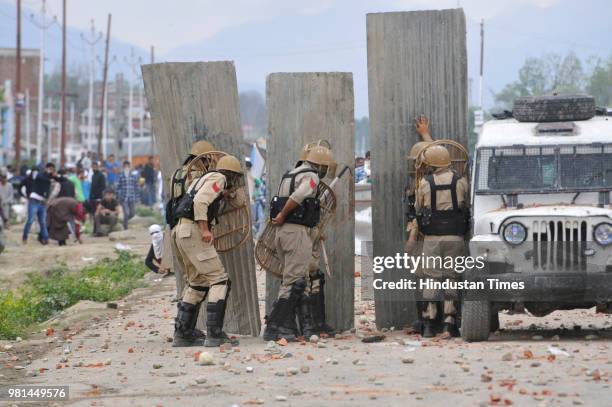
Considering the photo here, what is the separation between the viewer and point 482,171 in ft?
40.7

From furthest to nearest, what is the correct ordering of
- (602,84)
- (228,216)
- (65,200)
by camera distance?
(602,84)
(65,200)
(228,216)

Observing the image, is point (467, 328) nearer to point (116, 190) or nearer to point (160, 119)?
point (160, 119)

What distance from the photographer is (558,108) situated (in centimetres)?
1268

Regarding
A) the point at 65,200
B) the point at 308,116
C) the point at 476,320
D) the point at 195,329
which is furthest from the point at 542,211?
the point at 65,200

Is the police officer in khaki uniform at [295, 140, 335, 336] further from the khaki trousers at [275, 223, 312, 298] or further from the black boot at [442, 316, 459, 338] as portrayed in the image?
the black boot at [442, 316, 459, 338]

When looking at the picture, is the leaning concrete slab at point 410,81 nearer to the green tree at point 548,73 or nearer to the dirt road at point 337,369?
the dirt road at point 337,369

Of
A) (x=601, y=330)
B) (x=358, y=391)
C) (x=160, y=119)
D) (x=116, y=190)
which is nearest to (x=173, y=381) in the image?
(x=358, y=391)

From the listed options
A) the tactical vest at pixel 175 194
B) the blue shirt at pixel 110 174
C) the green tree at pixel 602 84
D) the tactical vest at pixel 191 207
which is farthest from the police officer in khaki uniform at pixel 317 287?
the green tree at pixel 602 84

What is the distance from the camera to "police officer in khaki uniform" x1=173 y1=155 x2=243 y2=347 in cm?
1219

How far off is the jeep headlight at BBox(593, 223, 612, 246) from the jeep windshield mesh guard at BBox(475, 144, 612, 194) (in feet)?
2.54

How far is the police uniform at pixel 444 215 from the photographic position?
12.5m

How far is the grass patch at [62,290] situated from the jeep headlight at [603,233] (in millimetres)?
6441

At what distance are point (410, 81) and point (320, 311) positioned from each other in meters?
2.37

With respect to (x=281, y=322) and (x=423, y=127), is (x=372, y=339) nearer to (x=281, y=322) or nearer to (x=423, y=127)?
(x=281, y=322)
